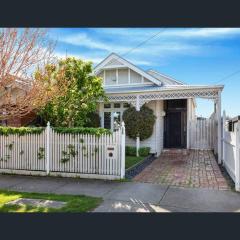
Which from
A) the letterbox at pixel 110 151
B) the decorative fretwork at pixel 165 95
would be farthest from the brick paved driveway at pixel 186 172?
the decorative fretwork at pixel 165 95

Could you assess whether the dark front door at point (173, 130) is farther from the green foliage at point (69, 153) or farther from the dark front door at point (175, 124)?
the green foliage at point (69, 153)

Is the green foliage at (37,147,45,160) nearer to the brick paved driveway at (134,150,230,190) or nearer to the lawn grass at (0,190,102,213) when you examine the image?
the lawn grass at (0,190,102,213)

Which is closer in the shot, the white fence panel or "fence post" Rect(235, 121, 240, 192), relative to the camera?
"fence post" Rect(235, 121, 240, 192)

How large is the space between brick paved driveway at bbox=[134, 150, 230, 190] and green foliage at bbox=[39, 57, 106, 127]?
3.90 meters

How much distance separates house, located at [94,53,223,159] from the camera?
15.8 meters

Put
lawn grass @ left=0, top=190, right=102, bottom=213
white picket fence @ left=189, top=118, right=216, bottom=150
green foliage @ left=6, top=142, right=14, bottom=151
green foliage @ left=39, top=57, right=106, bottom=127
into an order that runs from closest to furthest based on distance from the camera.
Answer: lawn grass @ left=0, top=190, right=102, bottom=213 → green foliage @ left=6, top=142, right=14, bottom=151 → green foliage @ left=39, top=57, right=106, bottom=127 → white picket fence @ left=189, top=118, right=216, bottom=150

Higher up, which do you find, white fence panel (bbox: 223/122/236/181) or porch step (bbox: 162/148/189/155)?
white fence panel (bbox: 223/122/236/181)

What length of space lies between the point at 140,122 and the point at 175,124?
3.74 metres

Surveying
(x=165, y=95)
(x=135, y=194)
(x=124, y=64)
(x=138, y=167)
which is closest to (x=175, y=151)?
(x=165, y=95)

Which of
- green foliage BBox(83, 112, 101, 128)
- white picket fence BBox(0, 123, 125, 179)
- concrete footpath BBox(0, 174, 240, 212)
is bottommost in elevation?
concrete footpath BBox(0, 174, 240, 212)

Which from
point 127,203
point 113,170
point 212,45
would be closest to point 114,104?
point 212,45

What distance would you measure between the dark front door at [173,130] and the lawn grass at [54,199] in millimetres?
11975

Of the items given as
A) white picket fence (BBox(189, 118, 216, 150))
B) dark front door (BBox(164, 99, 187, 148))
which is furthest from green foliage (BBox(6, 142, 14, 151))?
white picket fence (BBox(189, 118, 216, 150))

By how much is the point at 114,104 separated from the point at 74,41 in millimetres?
5813
